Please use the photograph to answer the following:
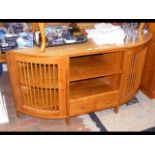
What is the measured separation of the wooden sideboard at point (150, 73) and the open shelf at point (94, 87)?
0.45 meters

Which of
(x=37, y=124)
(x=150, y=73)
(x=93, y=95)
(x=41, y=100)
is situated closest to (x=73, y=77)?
(x=93, y=95)

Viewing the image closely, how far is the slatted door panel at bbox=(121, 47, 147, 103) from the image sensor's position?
1.98 metres

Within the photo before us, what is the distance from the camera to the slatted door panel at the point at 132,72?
78.0 inches

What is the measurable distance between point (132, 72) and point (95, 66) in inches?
12.7

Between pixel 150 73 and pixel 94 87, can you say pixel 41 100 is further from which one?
pixel 150 73

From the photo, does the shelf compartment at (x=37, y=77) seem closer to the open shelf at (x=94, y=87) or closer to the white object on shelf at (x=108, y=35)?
the open shelf at (x=94, y=87)

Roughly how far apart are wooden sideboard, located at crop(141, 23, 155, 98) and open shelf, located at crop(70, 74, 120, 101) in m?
0.45

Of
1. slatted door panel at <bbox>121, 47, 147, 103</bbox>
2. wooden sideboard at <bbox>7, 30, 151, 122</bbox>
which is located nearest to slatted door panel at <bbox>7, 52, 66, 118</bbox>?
wooden sideboard at <bbox>7, 30, 151, 122</bbox>

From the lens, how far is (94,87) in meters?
2.14

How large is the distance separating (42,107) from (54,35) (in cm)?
59

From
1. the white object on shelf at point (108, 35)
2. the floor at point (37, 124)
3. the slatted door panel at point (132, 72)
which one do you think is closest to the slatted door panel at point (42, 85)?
the floor at point (37, 124)

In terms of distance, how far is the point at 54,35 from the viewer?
1861mm

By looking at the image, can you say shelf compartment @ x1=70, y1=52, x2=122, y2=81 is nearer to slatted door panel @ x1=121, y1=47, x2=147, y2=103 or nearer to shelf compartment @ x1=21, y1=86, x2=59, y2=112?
slatted door panel @ x1=121, y1=47, x2=147, y2=103
